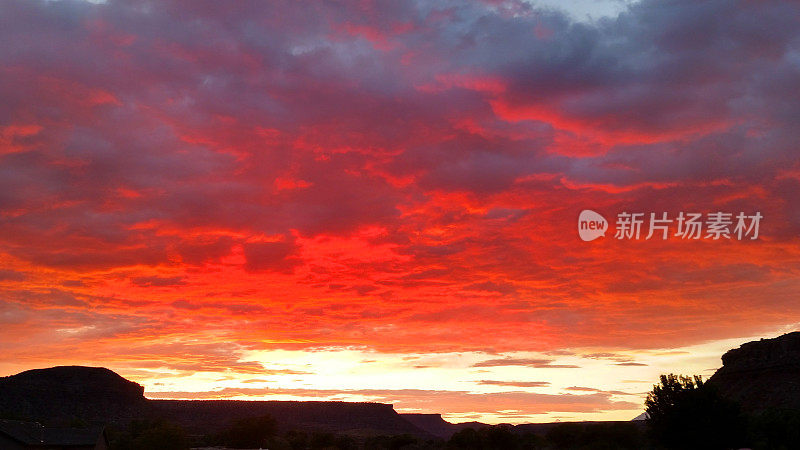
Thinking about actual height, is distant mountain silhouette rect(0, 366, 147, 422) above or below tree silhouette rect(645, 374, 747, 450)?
above

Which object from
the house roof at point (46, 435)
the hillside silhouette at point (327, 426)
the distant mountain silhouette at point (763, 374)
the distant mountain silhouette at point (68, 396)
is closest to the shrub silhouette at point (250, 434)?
the hillside silhouette at point (327, 426)

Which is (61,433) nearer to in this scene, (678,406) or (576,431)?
(678,406)

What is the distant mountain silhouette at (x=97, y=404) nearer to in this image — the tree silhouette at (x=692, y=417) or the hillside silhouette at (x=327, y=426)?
the hillside silhouette at (x=327, y=426)

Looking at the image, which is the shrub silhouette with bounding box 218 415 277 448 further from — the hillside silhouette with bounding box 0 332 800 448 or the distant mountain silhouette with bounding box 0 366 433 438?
the distant mountain silhouette with bounding box 0 366 433 438

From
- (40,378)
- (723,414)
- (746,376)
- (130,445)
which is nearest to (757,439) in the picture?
(723,414)

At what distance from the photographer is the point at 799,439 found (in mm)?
68750

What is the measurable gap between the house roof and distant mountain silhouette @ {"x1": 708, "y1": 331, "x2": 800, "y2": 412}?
88.5 metres

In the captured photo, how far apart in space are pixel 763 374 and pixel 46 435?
357 feet

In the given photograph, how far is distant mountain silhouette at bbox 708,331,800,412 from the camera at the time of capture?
119 m

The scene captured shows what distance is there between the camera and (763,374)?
13025 centimetres

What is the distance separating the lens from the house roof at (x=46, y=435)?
7531cm

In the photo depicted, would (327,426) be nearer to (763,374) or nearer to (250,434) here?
(250,434)

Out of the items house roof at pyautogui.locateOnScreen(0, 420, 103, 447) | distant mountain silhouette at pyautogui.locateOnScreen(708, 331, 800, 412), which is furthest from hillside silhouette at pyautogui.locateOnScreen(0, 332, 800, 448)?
house roof at pyautogui.locateOnScreen(0, 420, 103, 447)

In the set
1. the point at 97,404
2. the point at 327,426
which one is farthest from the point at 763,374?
the point at 97,404
